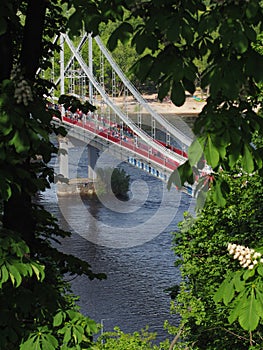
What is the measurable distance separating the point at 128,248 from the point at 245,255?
22.6 m

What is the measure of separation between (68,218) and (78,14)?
2830 cm

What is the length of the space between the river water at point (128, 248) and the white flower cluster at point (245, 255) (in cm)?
1312

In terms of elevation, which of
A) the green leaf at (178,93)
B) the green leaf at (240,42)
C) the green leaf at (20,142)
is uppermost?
the green leaf at (240,42)

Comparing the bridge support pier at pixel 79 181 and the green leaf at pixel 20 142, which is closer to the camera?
the green leaf at pixel 20 142

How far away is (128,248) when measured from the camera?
83.0ft

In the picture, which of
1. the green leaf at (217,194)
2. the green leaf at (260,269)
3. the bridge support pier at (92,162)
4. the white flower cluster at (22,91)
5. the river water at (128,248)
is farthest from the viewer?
the bridge support pier at (92,162)

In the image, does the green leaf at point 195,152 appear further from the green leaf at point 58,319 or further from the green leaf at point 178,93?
the green leaf at point 58,319

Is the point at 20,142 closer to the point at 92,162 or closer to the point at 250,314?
the point at 250,314

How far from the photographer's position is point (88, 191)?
36.3m

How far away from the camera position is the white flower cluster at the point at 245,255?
277 centimetres

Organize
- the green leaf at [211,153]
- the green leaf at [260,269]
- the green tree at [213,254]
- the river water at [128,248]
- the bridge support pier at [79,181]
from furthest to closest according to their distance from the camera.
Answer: the bridge support pier at [79,181], the river water at [128,248], the green tree at [213,254], the green leaf at [260,269], the green leaf at [211,153]

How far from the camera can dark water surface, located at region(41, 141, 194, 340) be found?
19009 millimetres

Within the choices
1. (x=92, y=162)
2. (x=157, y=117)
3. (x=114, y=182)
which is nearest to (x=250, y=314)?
(x=157, y=117)

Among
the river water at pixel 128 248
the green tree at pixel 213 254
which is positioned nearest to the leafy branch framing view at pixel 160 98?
the green tree at pixel 213 254
